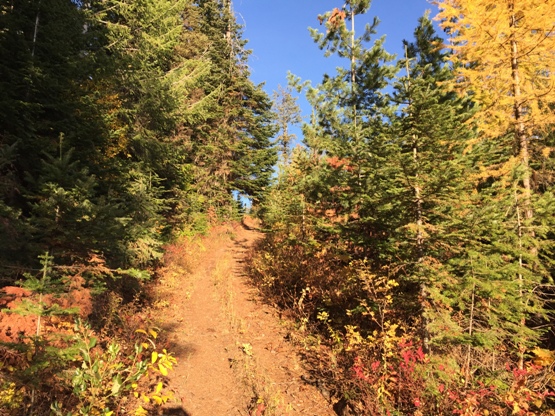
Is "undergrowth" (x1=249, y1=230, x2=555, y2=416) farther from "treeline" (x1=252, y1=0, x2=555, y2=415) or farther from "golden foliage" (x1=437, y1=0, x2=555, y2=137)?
"golden foliage" (x1=437, y1=0, x2=555, y2=137)

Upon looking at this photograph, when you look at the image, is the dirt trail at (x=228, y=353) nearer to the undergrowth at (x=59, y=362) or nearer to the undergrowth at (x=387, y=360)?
the undergrowth at (x=387, y=360)

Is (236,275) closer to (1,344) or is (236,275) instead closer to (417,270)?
(417,270)

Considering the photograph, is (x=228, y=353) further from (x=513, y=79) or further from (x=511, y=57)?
(x=511, y=57)

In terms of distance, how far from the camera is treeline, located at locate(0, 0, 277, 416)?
4148 millimetres

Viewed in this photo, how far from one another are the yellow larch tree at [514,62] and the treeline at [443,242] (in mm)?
41

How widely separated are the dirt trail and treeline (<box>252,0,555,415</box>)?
80 cm

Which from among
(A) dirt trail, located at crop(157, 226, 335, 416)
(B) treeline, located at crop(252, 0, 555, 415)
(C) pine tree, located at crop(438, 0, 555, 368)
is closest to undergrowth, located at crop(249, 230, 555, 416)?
(B) treeline, located at crop(252, 0, 555, 415)

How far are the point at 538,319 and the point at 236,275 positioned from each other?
1134 cm

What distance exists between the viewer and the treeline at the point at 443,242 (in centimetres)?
551

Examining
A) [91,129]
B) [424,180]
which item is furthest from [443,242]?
[91,129]

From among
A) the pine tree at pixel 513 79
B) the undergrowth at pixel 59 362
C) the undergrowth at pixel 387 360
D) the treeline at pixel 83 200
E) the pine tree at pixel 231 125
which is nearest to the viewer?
the undergrowth at pixel 59 362

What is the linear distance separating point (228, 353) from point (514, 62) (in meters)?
11.7

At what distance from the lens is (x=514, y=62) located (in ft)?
28.5

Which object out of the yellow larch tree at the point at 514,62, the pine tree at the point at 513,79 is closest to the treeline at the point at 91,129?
the pine tree at the point at 513,79
